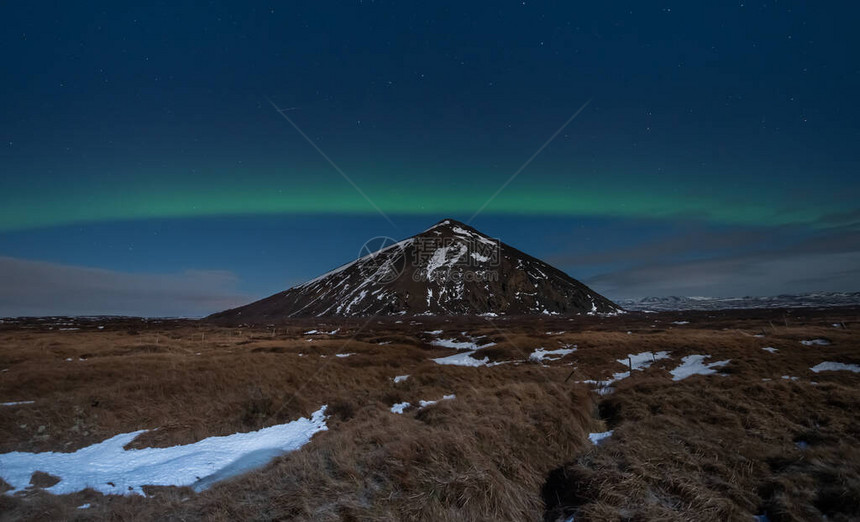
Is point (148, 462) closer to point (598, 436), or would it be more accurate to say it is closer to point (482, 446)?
point (482, 446)

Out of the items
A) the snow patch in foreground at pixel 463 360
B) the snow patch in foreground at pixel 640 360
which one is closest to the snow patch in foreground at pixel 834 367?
the snow patch in foreground at pixel 640 360

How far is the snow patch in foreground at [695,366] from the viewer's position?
22.4 m

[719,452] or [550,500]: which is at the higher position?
[719,452]

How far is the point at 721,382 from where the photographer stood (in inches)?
561

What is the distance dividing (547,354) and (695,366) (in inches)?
432

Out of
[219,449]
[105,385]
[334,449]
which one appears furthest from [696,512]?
[105,385]

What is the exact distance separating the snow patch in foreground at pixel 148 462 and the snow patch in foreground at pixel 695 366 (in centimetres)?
2073

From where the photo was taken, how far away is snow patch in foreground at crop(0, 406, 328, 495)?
10219mm

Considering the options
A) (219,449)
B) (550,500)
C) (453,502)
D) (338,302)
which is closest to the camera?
(453,502)

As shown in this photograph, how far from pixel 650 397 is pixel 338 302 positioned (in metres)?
185

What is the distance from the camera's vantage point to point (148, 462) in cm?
1184

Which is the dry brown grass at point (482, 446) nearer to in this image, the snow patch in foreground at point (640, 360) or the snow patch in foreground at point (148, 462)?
the snow patch in foreground at point (148, 462)

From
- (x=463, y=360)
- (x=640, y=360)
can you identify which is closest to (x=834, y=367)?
(x=640, y=360)

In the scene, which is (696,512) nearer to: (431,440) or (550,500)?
(550,500)
